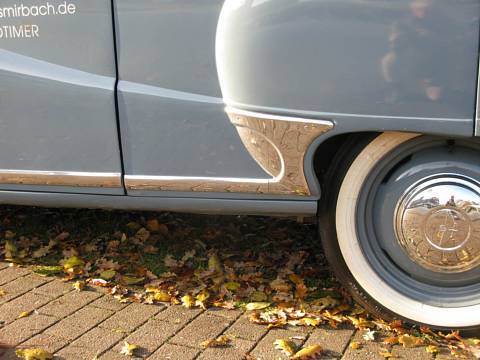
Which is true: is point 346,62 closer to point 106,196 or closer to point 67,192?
point 106,196

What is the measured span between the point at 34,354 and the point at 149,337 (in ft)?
1.55

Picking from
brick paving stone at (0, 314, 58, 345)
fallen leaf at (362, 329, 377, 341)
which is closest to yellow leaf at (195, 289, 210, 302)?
brick paving stone at (0, 314, 58, 345)

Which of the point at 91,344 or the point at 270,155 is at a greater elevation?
the point at 270,155

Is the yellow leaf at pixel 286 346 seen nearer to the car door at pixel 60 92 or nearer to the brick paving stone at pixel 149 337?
the brick paving stone at pixel 149 337

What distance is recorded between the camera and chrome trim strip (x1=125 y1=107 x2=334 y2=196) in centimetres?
239

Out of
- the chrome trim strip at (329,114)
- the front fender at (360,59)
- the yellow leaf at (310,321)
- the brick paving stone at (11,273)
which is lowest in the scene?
the yellow leaf at (310,321)

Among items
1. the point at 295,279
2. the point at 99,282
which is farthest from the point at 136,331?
the point at 295,279

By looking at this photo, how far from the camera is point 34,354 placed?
7.72ft

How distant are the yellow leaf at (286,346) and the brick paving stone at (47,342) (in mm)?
896

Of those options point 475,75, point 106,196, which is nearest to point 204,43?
point 106,196

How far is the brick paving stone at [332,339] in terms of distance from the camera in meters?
2.42

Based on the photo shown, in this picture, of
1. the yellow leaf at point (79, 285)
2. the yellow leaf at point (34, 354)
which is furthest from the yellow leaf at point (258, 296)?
the yellow leaf at point (34, 354)

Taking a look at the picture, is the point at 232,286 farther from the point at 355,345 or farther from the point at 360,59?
the point at 360,59

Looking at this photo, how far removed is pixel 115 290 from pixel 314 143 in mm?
1296
